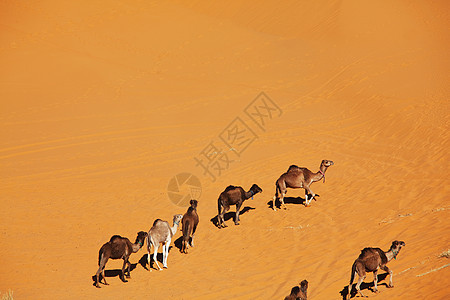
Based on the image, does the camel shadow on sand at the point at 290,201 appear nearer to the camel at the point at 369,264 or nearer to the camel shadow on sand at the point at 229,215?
the camel shadow on sand at the point at 229,215

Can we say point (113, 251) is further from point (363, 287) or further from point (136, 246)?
point (363, 287)

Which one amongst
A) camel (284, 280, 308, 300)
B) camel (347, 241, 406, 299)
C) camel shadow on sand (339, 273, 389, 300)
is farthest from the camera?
camel shadow on sand (339, 273, 389, 300)

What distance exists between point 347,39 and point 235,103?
42.4ft

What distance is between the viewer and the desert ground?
13.7 m

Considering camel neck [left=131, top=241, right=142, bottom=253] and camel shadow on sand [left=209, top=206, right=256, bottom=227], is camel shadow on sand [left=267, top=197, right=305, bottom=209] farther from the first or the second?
camel neck [left=131, top=241, right=142, bottom=253]

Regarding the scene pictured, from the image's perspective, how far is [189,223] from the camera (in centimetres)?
1496

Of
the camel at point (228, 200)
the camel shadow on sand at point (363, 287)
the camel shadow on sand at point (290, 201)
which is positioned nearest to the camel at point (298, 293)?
the camel shadow on sand at point (363, 287)

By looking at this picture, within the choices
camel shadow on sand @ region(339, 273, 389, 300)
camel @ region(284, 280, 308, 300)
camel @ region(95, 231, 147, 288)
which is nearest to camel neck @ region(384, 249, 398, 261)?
camel shadow on sand @ region(339, 273, 389, 300)

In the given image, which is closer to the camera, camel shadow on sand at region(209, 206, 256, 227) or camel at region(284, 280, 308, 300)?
camel at region(284, 280, 308, 300)

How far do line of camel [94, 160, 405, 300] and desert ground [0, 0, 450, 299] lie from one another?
41 centimetres

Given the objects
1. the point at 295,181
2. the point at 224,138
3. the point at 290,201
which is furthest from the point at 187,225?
the point at 224,138

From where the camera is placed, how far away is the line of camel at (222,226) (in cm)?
1072

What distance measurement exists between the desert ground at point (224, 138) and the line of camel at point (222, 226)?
41 cm

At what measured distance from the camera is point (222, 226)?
16.8m
